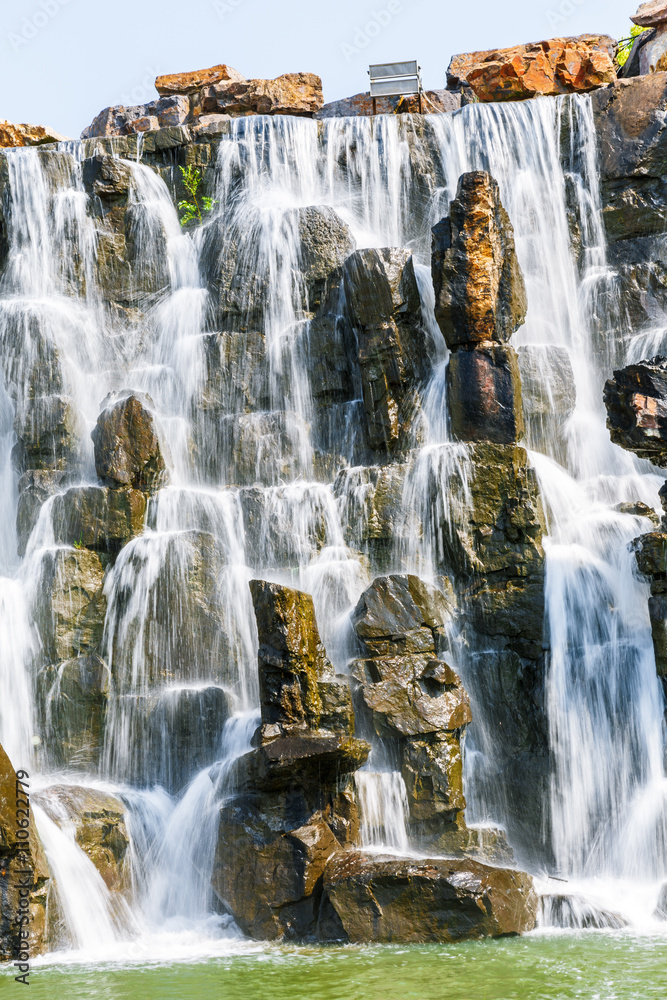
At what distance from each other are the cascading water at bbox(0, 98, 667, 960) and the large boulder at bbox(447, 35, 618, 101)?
7.87 feet

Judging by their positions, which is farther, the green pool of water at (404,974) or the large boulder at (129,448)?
the large boulder at (129,448)

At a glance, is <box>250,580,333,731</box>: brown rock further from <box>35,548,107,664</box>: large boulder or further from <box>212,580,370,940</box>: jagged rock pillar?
<box>35,548,107,664</box>: large boulder

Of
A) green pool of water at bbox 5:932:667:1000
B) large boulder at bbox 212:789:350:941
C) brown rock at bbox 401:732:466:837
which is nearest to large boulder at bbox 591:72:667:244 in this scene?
brown rock at bbox 401:732:466:837

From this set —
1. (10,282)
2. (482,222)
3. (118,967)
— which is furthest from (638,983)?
(10,282)

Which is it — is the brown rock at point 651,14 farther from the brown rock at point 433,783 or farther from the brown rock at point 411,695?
the brown rock at point 433,783

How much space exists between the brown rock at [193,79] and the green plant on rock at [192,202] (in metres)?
5.30

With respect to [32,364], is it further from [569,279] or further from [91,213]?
[569,279]

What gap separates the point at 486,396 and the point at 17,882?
890 cm

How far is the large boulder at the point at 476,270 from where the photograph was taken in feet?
49.7

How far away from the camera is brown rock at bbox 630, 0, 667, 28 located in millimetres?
21359

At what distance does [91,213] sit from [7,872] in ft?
43.7

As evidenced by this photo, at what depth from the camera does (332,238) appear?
18172 millimetres

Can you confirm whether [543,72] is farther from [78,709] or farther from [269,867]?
[269,867]

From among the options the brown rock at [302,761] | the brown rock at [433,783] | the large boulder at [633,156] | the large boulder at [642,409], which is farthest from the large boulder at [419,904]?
the large boulder at [633,156]
